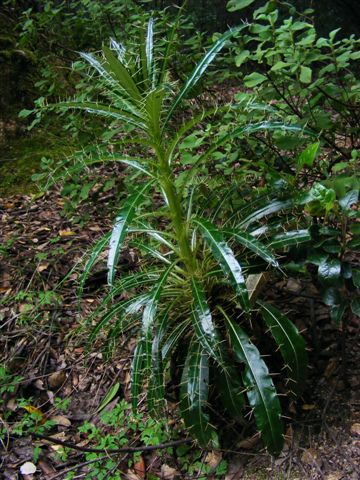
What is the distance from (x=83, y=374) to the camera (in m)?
2.47

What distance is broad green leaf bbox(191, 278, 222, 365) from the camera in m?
1.62

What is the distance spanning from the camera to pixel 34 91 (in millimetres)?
4492

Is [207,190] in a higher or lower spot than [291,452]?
higher

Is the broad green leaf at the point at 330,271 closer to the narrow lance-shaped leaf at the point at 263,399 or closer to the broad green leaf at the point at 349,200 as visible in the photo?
the broad green leaf at the point at 349,200

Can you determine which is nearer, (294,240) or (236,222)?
(294,240)

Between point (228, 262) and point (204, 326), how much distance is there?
0.77ft

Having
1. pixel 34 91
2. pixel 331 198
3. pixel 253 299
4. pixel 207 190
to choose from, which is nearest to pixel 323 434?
pixel 253 299

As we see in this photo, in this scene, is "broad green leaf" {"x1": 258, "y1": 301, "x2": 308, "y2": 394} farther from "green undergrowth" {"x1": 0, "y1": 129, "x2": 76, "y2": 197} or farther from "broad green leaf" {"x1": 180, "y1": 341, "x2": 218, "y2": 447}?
"green undergrowth" {"x1": 0, "y1": 129, "x2": 76, "y2": 197}

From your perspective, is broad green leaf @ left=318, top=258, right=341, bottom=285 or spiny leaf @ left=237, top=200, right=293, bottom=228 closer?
broad green leaf @ left=318, top=258, right=341, bottom=285

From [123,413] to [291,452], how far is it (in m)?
0.74

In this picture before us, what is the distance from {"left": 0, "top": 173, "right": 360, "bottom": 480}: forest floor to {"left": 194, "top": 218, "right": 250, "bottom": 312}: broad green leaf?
0.53 m

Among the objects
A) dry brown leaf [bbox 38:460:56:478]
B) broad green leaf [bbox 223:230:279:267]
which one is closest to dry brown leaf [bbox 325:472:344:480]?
broad green leaf [bbox 223:230:279:267]

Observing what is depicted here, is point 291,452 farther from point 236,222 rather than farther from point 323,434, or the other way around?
point 236,222

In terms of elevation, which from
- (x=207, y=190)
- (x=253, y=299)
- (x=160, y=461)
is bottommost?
(x=160, y=461)
